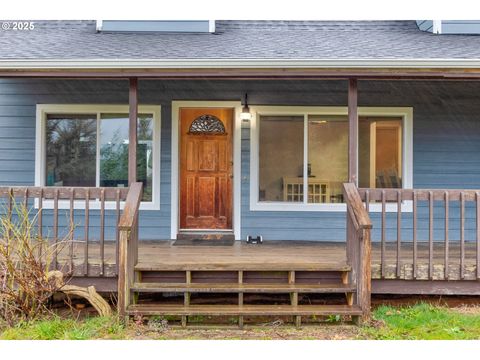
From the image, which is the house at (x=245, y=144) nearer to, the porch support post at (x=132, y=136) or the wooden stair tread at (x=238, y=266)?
the porch support post at (x=132, y=136)

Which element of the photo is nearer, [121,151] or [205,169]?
[121,151]

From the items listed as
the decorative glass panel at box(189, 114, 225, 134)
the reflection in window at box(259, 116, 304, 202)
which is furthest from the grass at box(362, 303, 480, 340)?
the decorative glass panel at box(189, 114, 225, 134)

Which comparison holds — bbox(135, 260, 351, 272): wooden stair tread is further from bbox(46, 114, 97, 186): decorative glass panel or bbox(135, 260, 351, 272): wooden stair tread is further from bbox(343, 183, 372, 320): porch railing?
bbox(46, 114, 97, 186): decorative glass panel

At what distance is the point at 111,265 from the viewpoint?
15.9ft

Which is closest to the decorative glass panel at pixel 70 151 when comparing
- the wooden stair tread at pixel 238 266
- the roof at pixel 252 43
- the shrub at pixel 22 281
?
the roof at pixel 252 43

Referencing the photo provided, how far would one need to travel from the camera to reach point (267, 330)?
4340 mm

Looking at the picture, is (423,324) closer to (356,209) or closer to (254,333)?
A: (356,209)

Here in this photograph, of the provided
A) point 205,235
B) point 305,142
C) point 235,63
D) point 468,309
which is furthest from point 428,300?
point 235,63

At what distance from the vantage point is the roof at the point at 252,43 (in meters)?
5.67

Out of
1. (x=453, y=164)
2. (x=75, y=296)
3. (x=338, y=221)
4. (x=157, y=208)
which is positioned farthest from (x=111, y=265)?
(x=453, y=164)

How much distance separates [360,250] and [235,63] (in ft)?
7.61

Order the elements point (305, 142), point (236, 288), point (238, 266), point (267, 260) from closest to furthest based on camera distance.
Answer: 1. point (236, 288)
2. point (238, 266)
3. point (267, 260)
4. point (305, 142)

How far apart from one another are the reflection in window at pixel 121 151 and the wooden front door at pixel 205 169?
19.3 inches

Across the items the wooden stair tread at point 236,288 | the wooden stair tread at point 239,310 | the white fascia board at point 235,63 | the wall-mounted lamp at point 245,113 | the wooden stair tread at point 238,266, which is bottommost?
the wooden stair tread at point 239,310
